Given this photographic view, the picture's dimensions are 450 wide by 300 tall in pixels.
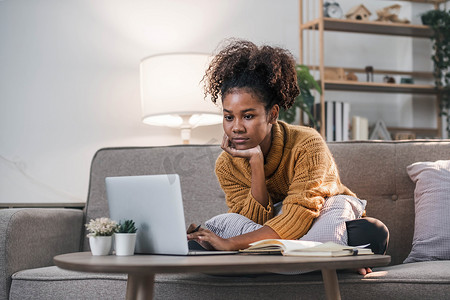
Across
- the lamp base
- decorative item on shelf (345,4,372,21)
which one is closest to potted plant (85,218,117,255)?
the lamp base

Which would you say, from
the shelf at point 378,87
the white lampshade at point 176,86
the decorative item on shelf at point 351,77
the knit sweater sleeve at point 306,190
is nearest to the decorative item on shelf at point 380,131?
the shelf at point 378,87

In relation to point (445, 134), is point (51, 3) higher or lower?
higher

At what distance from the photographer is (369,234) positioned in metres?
1.47

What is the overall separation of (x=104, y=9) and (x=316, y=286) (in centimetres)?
220

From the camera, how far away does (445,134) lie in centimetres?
375

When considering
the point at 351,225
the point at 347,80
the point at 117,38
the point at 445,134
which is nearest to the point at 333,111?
the point at 347,80

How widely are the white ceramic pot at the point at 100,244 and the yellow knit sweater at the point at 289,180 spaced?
0.43 meters

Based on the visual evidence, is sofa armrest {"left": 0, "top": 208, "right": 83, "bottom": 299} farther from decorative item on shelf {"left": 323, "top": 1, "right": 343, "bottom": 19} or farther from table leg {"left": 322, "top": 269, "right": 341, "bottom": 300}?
decorative item on shelf {"left": 323, "top": 1, "right": 343, "bottom": 19}

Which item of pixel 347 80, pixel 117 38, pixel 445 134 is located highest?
pixel 117 38

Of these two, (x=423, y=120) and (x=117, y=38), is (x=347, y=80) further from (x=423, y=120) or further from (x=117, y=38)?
(x=117, y=38)

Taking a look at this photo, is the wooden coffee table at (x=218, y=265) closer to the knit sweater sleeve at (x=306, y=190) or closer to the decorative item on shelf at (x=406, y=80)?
the knit sweater sleeve at (x=306, y=190)

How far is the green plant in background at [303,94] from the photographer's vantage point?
303 cm

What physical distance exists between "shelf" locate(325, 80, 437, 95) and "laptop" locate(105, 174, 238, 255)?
2.33 m

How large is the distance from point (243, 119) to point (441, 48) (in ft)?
8.27
